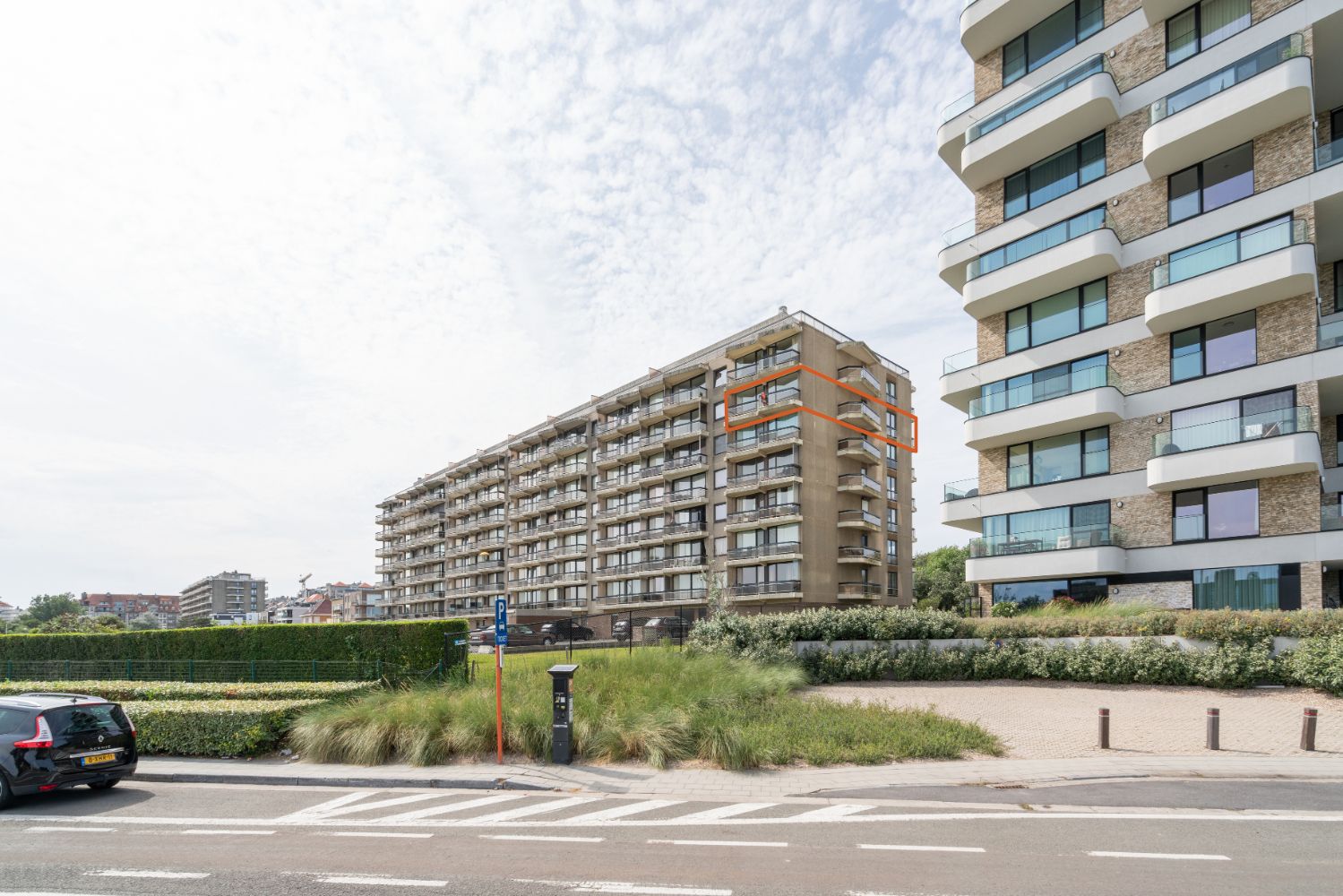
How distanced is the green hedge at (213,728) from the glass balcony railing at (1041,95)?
99.6 feet

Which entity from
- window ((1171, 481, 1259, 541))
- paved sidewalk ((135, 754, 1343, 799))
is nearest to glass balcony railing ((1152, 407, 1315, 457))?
window ((1171, 481, 1259, 541))

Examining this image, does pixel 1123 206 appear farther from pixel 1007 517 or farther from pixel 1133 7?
pixel 1007 517

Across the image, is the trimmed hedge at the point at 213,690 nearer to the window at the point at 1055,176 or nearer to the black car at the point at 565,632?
the black car at the point at 565,632

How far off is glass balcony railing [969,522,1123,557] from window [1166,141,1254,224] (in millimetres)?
10809

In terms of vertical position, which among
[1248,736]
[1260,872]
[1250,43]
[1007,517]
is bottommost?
[1248,736]

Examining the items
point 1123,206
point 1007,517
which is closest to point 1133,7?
point 1123,206

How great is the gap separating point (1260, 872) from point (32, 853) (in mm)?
12228

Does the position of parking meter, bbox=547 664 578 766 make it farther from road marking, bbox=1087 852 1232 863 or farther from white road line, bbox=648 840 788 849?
road marking, bbox=1087 852 1232 863

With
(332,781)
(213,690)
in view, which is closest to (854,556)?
(213,690)

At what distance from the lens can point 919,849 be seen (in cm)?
760

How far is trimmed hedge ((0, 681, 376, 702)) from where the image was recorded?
50.2 ft

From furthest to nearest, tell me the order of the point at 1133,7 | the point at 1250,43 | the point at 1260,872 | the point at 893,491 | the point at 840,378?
the point at 893,491
the point at 840,378
the point at 1133,7
the point at 1250,43
the point at 1260,872

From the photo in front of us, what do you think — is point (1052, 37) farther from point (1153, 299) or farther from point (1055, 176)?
point (1153, 299)

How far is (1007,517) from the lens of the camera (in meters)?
28.9
